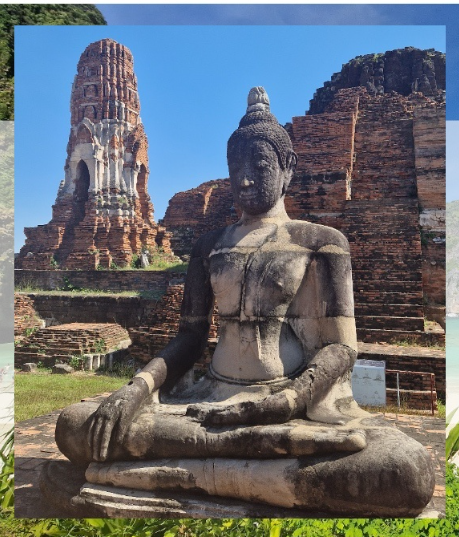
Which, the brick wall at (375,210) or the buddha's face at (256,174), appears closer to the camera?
the buddha's face at (256,174)

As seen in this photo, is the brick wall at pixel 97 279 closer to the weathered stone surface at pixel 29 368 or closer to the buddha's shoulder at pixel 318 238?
the weathered stone surface at pixel 29 368

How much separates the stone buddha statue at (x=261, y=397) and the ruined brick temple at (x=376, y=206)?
2.58m

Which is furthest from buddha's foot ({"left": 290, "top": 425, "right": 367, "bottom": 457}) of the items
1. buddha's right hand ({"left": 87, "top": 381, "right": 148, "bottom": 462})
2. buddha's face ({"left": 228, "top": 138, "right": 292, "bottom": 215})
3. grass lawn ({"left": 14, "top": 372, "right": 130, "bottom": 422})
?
grass lawn ({"left": 14, "top": 372, "right": 130, "bottom": 422})

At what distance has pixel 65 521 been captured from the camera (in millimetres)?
3373

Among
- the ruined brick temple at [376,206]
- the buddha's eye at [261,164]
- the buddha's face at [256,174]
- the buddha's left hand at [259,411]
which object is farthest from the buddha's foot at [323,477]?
the ruined brick temple at [376,206]

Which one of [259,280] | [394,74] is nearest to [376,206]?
[259,280]

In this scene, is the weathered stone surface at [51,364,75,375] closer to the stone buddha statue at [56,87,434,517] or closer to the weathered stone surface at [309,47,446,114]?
the stone buddha statue at [56,87,434,517]

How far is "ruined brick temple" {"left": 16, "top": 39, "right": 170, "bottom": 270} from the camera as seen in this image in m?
6.39

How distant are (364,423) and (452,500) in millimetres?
1162

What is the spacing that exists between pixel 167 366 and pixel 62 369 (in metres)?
3.16

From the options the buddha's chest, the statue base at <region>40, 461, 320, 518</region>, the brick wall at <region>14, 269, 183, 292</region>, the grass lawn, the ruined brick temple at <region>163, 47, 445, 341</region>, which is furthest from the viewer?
the brick wall at <region>14, 269, 183, 292</region>

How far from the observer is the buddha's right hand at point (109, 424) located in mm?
3125

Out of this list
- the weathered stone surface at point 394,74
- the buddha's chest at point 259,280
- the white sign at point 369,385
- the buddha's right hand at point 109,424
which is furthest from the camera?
the weathered stone surface at point 394,74

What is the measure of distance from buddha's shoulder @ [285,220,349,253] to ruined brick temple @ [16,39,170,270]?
307cm
